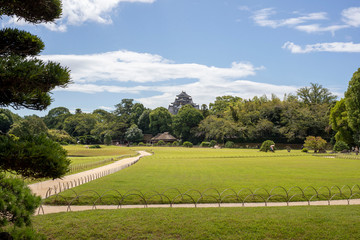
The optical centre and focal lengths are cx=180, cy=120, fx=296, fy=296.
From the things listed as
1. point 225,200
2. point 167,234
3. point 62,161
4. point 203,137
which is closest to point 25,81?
point 62,161

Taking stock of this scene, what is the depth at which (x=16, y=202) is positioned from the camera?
4.33 meters

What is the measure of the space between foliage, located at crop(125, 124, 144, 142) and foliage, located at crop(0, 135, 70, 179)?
77438mm

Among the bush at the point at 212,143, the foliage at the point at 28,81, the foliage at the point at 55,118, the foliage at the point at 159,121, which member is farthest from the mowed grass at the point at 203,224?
the foliage at the point at 55,118

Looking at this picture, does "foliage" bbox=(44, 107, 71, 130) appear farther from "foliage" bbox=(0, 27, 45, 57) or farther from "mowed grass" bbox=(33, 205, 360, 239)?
"foliage" bbox=(0, 27, 45, 57)

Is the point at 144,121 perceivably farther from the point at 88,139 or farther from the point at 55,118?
the point at 55,118

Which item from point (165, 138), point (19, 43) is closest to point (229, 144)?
point (165, 138)

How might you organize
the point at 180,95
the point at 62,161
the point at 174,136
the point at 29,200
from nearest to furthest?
1. the point at 29,200
2. the point at 62,161
3. the point at 174,136
4. the point at 180,95

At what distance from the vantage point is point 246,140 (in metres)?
67.0

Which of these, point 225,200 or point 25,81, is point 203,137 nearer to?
point 225,200

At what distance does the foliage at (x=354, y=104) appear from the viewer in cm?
4281

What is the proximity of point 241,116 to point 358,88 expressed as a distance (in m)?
27.6

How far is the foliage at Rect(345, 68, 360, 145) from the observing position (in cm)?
4281

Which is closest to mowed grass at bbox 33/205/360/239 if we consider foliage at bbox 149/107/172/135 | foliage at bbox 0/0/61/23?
foliage at bbox 0/0/61/23

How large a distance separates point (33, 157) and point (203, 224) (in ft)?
17.1
